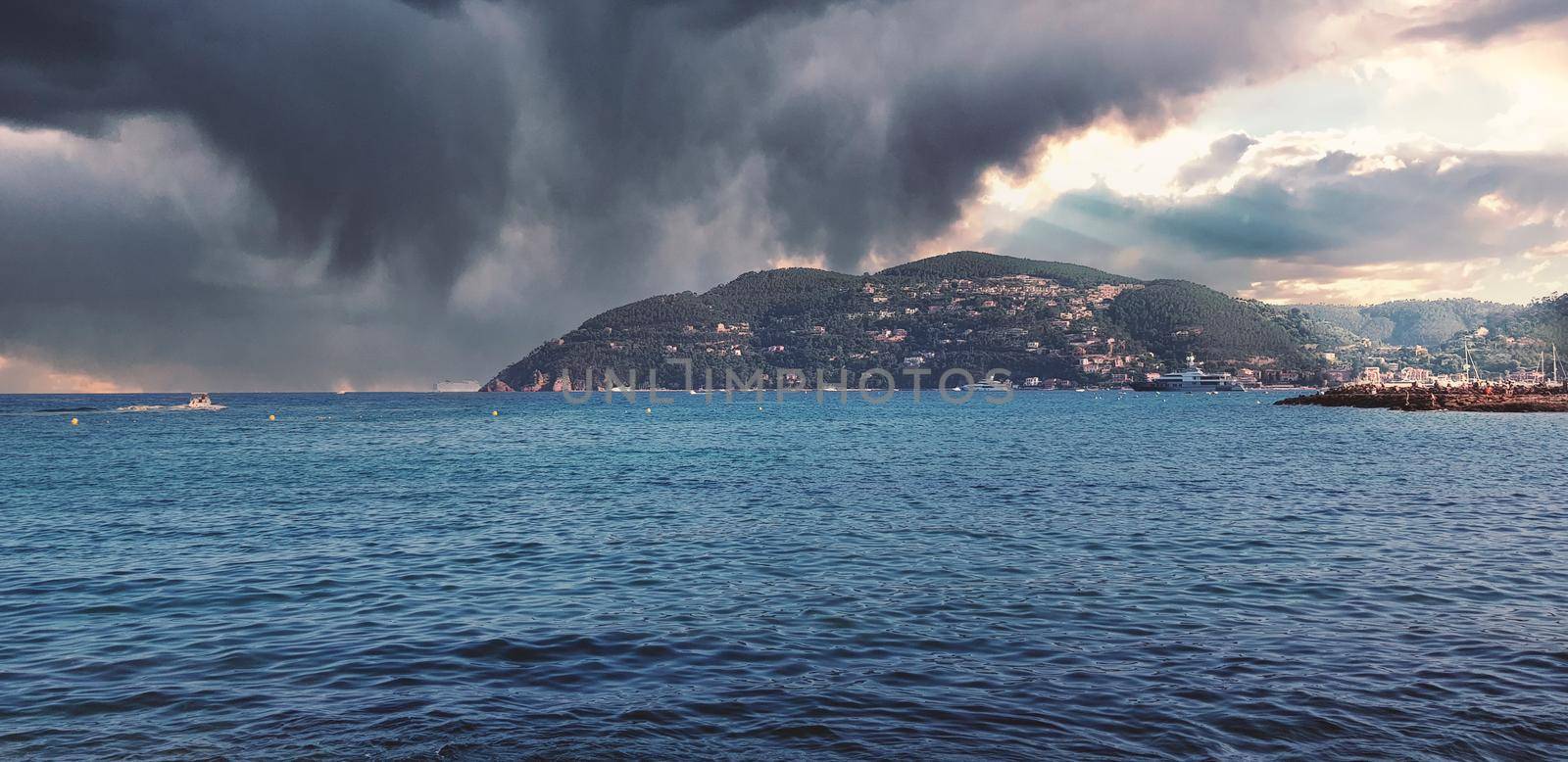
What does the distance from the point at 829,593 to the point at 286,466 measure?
1962 inches

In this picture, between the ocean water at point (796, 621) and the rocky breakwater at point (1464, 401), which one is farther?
the rocky breakwater at point (1464, 401)

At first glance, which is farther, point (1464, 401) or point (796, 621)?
point (1464, 401)

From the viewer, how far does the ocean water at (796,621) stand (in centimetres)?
1198

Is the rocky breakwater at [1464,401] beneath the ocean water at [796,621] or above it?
above

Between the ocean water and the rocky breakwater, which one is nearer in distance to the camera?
the ocean water

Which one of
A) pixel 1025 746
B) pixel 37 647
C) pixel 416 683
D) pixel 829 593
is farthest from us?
pixel 829 593

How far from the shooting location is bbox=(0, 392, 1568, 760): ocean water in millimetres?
11977

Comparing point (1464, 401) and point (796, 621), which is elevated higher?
point (1464, 401)

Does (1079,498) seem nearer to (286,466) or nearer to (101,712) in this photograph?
(101,712)

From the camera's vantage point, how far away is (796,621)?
59.4 ft

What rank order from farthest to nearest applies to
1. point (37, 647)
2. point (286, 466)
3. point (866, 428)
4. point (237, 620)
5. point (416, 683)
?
point (866, 428) < point (286, 466) < point (237, 620) < point (37, 647) < point (416, 683)

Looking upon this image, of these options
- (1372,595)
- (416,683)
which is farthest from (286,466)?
(1372,595)

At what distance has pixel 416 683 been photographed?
14.1m

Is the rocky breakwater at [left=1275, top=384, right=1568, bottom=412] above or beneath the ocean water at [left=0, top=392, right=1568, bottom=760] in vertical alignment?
above
